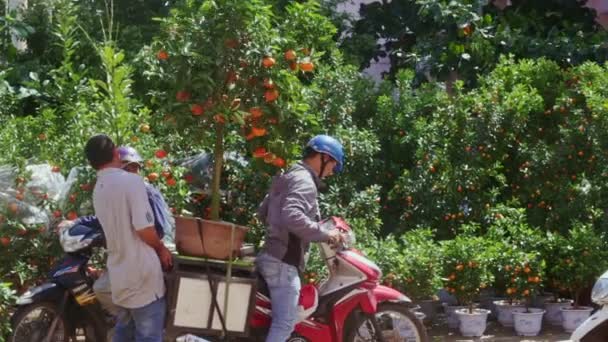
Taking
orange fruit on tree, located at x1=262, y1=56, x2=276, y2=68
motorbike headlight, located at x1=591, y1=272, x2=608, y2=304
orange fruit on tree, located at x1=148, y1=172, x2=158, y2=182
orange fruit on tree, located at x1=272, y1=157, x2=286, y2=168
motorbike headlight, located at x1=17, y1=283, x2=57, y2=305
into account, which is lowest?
motorbike headlight, located at x1=17, y1=283, x2=57, y2=305

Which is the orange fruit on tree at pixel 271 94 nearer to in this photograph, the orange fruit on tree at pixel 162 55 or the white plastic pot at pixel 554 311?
the orange fruit on tree at pixel 162 55

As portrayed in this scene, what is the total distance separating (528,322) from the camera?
9062mm

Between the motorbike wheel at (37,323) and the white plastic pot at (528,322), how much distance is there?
154 inches

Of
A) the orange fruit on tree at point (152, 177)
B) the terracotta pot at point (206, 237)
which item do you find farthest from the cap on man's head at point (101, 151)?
the orange fruit on tree at point (152, 177)

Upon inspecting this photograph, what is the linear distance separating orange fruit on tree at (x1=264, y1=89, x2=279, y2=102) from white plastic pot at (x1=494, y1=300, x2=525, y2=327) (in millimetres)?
3471

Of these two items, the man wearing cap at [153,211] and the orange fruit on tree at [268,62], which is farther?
the orange fruit on tree at [268,62]

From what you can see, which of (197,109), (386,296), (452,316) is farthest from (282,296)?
(452,316)

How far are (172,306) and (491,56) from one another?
20.2 feet

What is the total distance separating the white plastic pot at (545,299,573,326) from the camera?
31.1ft

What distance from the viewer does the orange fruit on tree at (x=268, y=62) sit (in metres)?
6.96

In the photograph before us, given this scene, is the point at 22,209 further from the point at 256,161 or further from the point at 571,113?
the point at 571,113

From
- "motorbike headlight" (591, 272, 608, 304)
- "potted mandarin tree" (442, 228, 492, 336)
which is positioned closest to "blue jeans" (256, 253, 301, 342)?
"motorbike headlight" (591, 272, 608, 304)

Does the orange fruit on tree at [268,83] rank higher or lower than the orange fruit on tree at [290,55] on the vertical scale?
lower

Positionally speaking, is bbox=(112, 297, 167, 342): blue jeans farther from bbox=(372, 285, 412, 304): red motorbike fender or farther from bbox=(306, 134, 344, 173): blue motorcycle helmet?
bbox=(372, 285, 412, 304): red motorbike fender
